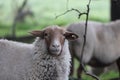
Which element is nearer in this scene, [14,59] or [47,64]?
[47,64]

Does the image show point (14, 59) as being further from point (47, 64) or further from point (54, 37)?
point (54, 37)

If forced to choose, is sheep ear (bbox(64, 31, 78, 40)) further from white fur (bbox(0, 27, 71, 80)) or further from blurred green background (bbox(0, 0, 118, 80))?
blurred green background (bbox(0, 0, 118, 80))

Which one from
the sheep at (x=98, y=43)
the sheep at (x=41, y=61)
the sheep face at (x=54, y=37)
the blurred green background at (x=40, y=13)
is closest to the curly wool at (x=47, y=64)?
the sheep at (x=41, y=61)

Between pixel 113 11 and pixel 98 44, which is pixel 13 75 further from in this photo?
pixel 113 11

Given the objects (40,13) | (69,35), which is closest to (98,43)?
(69,35)

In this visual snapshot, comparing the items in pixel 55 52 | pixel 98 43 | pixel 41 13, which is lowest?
pixel 41 13

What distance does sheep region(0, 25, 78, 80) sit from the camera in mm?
8008

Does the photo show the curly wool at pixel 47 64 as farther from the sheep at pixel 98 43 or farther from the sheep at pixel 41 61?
the sheep at pixel 98 43

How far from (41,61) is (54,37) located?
485 mm

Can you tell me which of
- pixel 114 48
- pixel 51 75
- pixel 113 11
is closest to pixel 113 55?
pixel 114 48

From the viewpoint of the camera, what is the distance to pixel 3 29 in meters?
22.8

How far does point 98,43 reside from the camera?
11.8 metres

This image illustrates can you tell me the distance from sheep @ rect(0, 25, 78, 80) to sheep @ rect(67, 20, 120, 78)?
329 centimetres

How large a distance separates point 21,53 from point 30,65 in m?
0.23
